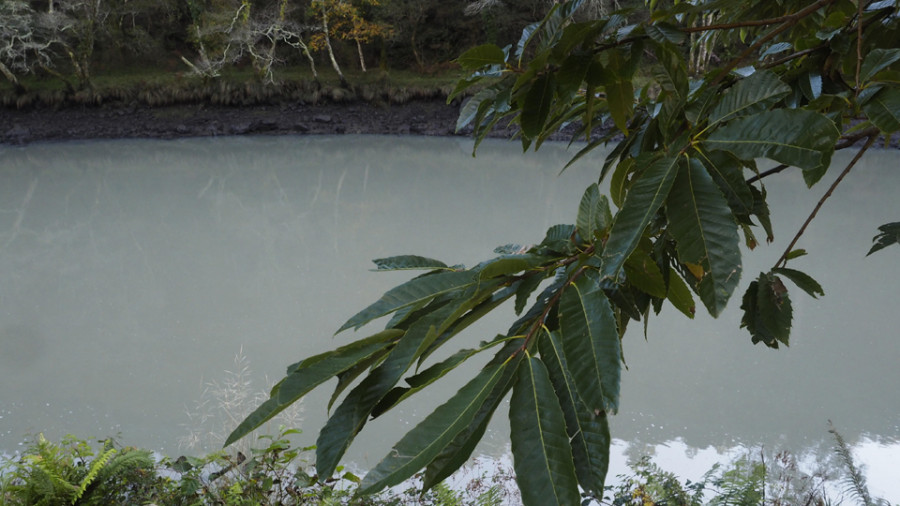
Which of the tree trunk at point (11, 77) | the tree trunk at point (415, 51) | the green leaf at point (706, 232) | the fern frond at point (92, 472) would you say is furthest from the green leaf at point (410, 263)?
the tree trunk at point (415, 51)

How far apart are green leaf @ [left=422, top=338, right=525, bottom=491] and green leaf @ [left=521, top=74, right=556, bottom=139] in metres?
0.29

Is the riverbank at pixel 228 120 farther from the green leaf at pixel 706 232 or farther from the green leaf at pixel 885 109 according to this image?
the green leaf at pixel 706 232

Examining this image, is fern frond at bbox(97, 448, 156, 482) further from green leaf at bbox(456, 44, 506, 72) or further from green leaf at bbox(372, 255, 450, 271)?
green leaf at bbox(456, 44, 506, 72)

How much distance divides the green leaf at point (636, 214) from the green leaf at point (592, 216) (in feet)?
0.51

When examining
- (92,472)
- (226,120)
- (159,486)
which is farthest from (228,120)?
(92,472)

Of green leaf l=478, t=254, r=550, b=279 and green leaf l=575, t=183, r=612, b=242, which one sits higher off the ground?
green leaf l=575, t=183, r=612, b=242

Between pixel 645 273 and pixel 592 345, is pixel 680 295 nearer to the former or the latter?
pixel 645 273

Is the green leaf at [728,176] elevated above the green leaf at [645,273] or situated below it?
above

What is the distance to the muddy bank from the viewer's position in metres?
12.8

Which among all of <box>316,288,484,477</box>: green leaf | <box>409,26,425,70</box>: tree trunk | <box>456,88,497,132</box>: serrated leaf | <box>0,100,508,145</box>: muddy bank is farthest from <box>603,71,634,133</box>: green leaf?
<box>409,26,425,70</box>: tree trunk

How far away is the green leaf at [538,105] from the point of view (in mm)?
708

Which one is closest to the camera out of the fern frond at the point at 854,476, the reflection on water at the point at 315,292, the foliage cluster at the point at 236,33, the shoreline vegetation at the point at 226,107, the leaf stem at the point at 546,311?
the leaf stem at the point at 546,311

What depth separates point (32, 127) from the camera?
12.5 metres

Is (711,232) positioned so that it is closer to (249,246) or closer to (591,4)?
(249,246)
